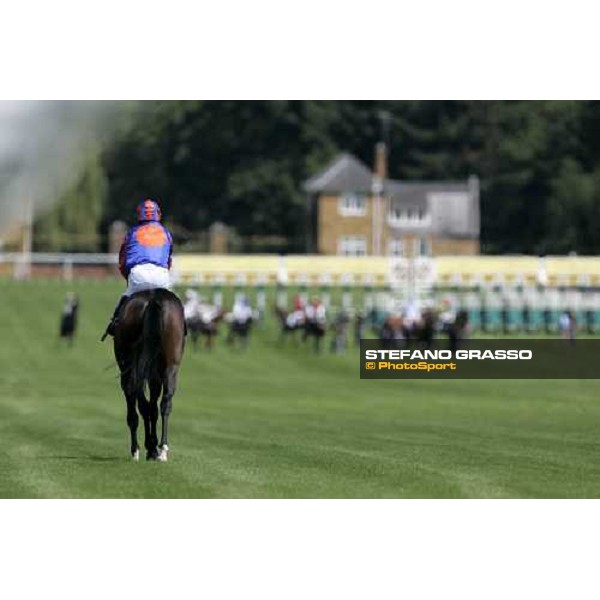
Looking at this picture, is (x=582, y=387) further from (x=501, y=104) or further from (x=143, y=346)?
(x=501, y=104)

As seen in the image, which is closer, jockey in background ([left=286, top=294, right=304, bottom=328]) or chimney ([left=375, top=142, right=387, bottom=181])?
jockey in background ([left=286, top=294, right=304, bottom=328])

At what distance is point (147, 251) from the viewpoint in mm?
18125

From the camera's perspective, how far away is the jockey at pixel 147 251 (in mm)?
18109

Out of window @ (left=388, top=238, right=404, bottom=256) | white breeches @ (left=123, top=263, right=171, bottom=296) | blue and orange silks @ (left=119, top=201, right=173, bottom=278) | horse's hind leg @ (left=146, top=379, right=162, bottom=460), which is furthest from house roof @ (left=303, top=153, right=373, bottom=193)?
blue and orange silks @ (left=119, top=201, right=173, bottom=278)

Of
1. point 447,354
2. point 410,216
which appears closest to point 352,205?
point 410,216

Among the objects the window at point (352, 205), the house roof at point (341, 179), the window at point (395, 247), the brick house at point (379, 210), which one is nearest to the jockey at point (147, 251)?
the window at point (395, 247)

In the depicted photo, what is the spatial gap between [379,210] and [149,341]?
3896 inches

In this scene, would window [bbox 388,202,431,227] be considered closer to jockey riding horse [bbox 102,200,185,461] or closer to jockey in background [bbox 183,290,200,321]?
jockey in background [bbox 183,290,200,321]

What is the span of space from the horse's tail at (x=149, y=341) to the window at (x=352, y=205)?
95.0 meters

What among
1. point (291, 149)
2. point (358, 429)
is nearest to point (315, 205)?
point (291, 149)

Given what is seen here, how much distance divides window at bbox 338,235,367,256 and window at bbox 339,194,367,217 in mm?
2330

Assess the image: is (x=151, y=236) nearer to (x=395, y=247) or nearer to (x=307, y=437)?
(x=307, y=437)

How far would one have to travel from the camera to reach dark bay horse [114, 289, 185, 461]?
18.4 m

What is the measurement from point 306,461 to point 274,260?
71.8 m
